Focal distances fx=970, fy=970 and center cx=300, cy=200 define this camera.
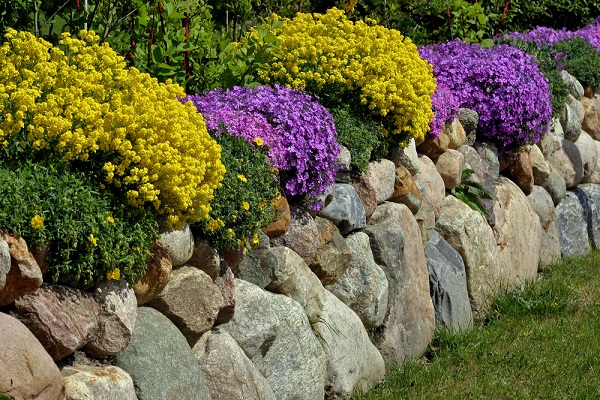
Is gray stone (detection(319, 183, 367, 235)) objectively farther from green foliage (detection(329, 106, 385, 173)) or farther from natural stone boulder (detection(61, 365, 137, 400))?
natural stone boulder (detection(61, 365, 137, 400))

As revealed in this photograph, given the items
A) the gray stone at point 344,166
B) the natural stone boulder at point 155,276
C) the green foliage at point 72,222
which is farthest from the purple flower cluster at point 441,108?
the green foliage at point 72,222

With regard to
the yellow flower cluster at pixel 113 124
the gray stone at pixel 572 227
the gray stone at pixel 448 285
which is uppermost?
the yellow flower cluster at pixel 113 124

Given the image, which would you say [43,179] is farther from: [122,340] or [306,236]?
[306,236]

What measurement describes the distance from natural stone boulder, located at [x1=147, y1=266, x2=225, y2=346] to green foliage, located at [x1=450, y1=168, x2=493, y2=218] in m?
3.28

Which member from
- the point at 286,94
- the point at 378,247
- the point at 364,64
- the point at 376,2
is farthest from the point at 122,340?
the point at 376,2

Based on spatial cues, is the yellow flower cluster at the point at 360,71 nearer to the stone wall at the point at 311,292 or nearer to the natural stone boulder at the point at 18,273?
the stone wall at the point at 311,292

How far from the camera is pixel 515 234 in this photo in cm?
728

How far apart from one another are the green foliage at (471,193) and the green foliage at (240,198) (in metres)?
2.72

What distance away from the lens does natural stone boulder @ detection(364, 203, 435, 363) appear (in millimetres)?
5449

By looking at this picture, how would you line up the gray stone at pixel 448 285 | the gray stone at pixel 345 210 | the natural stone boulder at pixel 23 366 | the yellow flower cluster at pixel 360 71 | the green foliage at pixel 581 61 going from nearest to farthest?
the natural stone boulder at pixel 23 366, the gray stone at pixel 345 210, the yellow flower cluster at pixel 360 71, the gray stone at pixel 448 285, the green foliage at pixel 581 61

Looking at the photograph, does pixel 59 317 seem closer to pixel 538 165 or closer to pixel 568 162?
pixel 538 165

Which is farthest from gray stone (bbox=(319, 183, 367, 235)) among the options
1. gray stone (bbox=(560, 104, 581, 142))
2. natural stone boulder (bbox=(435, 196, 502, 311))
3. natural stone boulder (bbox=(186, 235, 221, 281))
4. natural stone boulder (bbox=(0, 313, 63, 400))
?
gray stone (bbox=(560, 104, 581, 142))

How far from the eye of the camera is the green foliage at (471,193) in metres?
6.80

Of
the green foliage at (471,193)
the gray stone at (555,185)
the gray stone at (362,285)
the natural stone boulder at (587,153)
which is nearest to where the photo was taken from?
the gray stone at (362,285)
